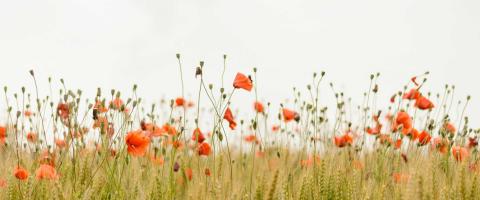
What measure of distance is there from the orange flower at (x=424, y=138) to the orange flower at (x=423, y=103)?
0.16m

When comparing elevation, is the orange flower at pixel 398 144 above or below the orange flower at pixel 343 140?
below

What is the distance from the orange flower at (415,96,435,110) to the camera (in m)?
4.26

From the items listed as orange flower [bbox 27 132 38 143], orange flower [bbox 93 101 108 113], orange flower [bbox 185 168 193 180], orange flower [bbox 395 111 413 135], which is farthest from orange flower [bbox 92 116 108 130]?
orange flower [bbox 395 111 413 135]

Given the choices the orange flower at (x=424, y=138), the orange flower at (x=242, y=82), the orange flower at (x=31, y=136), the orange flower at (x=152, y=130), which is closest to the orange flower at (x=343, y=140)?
the orange flower at (x=424, y=138)

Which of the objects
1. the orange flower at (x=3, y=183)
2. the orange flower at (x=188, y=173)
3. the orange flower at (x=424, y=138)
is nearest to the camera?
the orange flower at (x=3, y=183)

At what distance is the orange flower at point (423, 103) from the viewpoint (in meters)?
4.26

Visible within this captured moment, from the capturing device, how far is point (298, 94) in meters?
4.96

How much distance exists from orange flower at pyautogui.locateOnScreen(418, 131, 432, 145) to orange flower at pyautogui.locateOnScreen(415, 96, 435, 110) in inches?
6.5

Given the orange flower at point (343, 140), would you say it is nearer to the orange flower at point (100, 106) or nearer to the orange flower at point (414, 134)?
the orange flower at point (414, 134)

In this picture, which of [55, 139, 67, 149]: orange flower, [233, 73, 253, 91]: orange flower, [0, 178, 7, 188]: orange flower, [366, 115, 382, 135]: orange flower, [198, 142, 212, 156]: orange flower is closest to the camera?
[0, 178, 7, 188]: orange flower

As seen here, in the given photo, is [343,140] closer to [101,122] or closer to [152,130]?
[152,130]

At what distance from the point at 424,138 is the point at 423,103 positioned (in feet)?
0.73

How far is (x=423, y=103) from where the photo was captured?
4.28 m

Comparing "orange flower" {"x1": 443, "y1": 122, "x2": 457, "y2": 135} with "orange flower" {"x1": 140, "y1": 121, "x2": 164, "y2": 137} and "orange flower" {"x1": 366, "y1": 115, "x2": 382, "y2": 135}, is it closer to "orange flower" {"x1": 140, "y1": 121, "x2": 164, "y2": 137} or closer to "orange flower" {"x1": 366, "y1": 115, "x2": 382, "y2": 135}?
"orange flower" {"x1": 366, "y1": 115, "x2": 382, "y2": 135}
